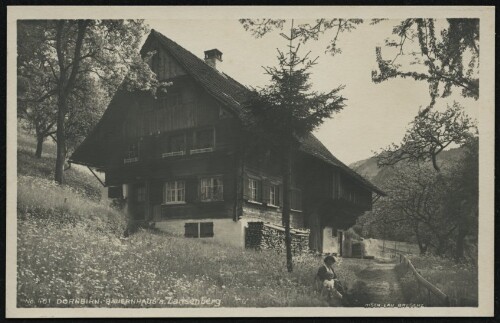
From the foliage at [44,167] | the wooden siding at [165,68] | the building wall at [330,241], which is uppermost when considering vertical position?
the wooden siding at [165,68]

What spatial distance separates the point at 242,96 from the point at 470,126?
3.52 m

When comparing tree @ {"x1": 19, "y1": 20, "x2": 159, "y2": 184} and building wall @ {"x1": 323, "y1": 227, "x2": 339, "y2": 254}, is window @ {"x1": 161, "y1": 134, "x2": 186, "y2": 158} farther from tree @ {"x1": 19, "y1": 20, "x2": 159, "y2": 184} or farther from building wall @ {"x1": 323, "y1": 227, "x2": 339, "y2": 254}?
building wall @ {"x1": 323, "y1": 227, "x2": 339, "y2": 254}

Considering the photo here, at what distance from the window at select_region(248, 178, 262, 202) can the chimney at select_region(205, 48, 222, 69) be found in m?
2.07

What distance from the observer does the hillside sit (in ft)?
27.8

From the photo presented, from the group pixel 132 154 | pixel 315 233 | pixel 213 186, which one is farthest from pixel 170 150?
pixel 315 233

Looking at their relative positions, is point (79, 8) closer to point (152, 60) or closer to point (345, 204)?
point (152, 60)

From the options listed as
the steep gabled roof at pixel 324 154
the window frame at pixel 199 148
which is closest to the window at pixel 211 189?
the window frame at pixel 199 148

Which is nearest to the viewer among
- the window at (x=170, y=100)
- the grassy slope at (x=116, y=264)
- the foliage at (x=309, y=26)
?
the grassy slope at (x=116, y=264)

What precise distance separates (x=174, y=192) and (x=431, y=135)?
449cm

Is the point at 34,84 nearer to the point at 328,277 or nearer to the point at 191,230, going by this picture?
the point at 191,230

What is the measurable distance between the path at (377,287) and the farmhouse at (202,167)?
907mm

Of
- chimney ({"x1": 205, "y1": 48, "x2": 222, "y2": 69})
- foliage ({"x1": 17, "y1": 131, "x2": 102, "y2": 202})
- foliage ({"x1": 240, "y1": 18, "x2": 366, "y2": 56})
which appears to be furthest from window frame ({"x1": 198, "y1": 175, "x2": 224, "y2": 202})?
foliage ({"x1": 240, "y1": 18, "x2": 366, "y2": 56})

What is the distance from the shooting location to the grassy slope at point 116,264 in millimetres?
7746

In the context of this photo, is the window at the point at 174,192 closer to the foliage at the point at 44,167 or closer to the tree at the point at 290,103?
the foliage at the point at 44,167
